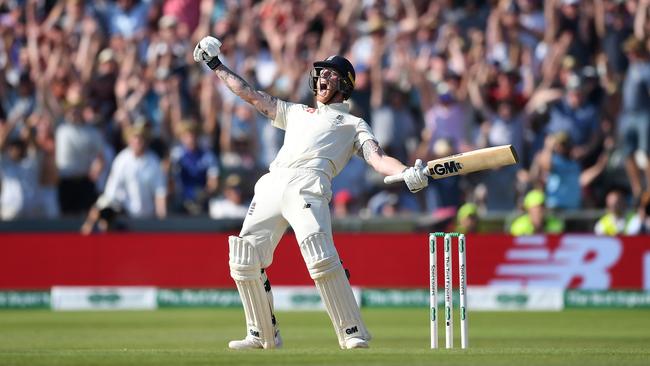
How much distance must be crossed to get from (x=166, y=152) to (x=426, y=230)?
324cm

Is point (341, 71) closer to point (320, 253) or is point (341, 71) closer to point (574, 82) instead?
point (320, 253)

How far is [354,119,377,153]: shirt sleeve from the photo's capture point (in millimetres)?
8555

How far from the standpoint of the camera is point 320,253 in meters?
8.32

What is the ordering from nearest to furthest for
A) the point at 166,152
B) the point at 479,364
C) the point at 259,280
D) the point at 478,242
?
the point at 479,364 < the point at 259,280 < the point at 478,242 < the point at 166,152

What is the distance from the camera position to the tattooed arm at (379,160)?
8.20 m

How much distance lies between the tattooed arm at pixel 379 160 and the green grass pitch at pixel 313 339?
1.07m

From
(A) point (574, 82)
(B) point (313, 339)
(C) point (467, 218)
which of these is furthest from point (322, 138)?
(A) point (574, 82)

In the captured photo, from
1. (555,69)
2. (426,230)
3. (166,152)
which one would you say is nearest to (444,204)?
(426,230)

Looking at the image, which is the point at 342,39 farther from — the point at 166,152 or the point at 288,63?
the point at 166,152

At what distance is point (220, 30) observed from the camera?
53.5 feet

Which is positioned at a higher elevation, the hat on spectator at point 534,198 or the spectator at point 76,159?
the spectator at point 76,159

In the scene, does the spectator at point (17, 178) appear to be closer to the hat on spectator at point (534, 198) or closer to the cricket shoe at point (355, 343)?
the hat on spectator at point (534, 198)

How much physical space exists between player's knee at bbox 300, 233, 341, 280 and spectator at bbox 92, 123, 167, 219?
709cm

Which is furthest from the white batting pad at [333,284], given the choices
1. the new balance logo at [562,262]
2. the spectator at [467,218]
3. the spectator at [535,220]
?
the new balance logo at [562,262]
